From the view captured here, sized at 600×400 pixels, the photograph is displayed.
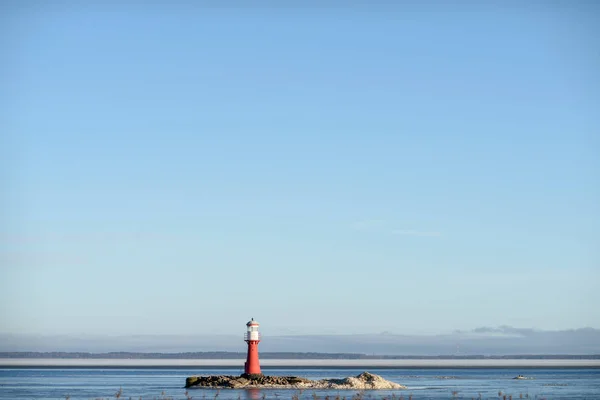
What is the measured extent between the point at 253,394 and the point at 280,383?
9.35 m

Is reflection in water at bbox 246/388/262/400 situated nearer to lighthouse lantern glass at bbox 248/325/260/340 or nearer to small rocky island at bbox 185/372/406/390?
small rocky island at bbox 185/372/406/390

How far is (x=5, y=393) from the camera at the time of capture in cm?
7250

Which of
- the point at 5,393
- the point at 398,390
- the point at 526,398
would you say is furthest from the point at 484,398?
the point at 5,393

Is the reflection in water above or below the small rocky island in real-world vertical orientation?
below

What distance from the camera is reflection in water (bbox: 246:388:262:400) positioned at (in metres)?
62.4

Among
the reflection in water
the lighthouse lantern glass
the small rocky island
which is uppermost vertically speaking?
the lighthouse lantern glass

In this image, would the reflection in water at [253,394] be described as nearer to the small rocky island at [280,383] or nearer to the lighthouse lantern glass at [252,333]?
the small rocky island at [280,383]

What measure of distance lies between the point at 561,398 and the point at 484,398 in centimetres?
636

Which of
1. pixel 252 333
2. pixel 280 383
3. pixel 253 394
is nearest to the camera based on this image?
pixel 253 394

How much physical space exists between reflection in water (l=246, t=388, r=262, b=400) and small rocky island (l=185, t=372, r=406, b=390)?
1.75 metres

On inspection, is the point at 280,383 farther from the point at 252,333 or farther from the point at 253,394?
the point at 253,394

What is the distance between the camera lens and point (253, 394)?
65875 mm

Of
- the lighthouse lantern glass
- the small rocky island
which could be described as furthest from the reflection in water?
the lighthouse lantern glass

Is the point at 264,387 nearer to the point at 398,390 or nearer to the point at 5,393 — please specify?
the point at 398,390
